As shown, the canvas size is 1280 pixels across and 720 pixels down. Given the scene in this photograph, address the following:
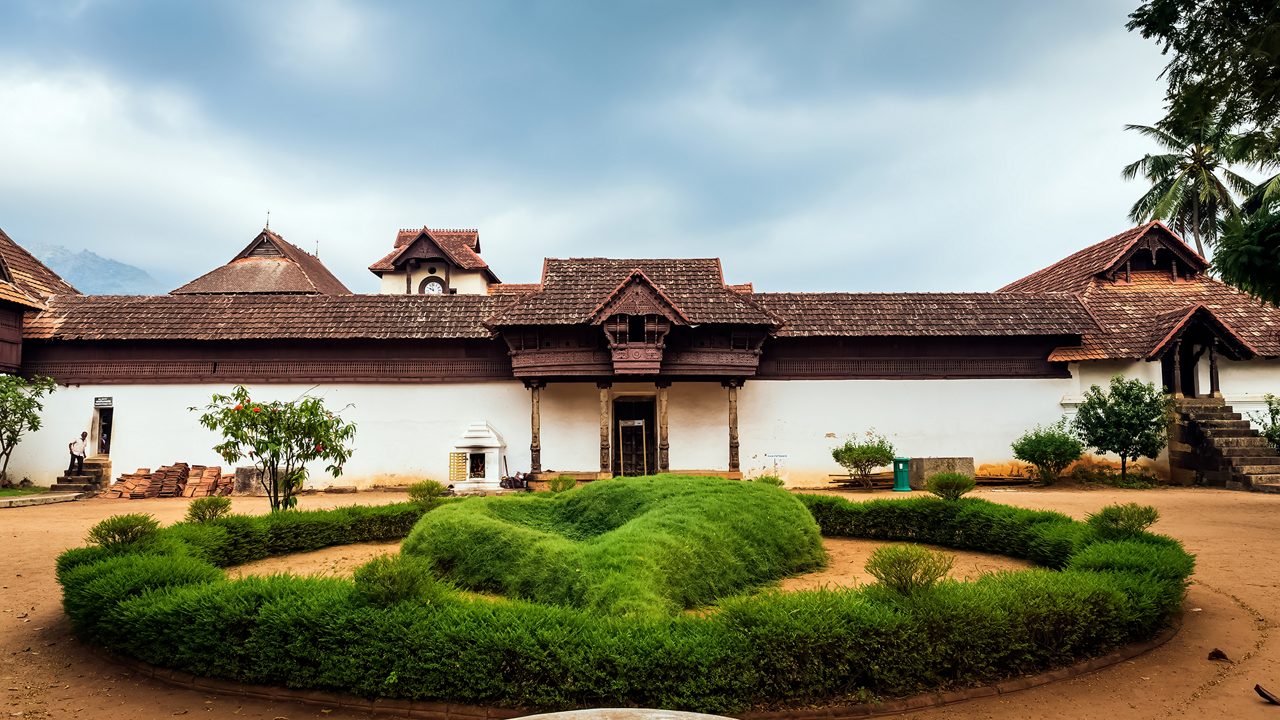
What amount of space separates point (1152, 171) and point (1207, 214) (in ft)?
9.02

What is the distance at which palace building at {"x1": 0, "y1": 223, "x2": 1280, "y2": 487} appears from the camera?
1569 centimetres

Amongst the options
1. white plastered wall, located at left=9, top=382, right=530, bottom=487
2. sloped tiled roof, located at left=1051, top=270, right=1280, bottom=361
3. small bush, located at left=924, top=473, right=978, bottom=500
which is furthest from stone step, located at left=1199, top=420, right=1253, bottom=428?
white plastered wall, located at left=9, top=382, right=530, bottom=487

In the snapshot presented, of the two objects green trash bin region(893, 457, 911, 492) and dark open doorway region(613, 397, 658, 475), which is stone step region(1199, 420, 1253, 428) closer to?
green trash bin region(893, 457, 911, 492)

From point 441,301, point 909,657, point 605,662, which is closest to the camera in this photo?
point 605,662

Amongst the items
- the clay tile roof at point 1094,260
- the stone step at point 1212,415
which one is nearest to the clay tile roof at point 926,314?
the clay tile roof at point 1094,260

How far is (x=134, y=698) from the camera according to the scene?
407 cm

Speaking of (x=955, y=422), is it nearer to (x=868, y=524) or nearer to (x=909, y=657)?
(x=868, y=524)

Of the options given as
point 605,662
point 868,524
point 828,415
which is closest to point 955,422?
point 828,415

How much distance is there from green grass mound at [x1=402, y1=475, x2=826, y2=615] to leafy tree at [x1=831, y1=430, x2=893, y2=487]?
23.8 feet

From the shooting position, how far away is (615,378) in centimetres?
1516

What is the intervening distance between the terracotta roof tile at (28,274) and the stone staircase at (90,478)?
397 centimetres

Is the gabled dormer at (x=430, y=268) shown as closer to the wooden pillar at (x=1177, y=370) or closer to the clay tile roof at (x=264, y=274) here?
the clay tile roof at (x=264, y=274)

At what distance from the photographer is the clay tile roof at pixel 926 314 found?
16.0 m

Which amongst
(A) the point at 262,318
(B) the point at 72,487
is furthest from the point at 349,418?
(B) the point at 72,487
